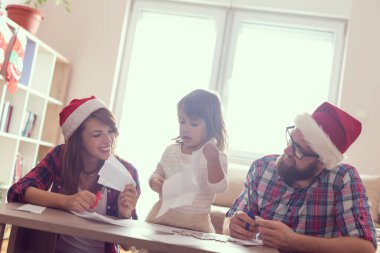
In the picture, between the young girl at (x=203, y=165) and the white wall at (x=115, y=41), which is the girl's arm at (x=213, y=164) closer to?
the young girl at (x=203, y=165)

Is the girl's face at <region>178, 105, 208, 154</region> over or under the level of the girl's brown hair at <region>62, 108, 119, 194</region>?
over

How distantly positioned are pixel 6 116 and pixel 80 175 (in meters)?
2.13

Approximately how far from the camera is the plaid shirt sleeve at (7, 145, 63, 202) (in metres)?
1.43

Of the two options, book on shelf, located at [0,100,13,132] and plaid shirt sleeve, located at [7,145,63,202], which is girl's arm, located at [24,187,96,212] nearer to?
plaid shirt sleeve, located at [7,145,63,202]

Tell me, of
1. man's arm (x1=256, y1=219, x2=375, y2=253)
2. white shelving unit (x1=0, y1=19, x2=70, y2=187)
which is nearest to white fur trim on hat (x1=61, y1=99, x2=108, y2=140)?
man's arm (x1=256, y1=219, x2=375, y2=253)

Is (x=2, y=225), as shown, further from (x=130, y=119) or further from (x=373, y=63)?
(x=373, y=63)

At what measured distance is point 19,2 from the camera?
160 inches

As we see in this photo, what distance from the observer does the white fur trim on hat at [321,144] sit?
1490 millimetres

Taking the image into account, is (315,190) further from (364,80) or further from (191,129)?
(364,80)

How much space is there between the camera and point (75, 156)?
1.61 metres

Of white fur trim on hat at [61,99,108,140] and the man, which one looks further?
white fur trim on hat at [61,99,108,140]

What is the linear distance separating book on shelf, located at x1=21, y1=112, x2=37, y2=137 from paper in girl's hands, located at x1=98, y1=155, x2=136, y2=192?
2592 mm

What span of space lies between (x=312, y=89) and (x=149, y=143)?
1.60m

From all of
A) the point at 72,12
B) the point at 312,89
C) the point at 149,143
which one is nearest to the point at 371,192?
the point at 312,89
